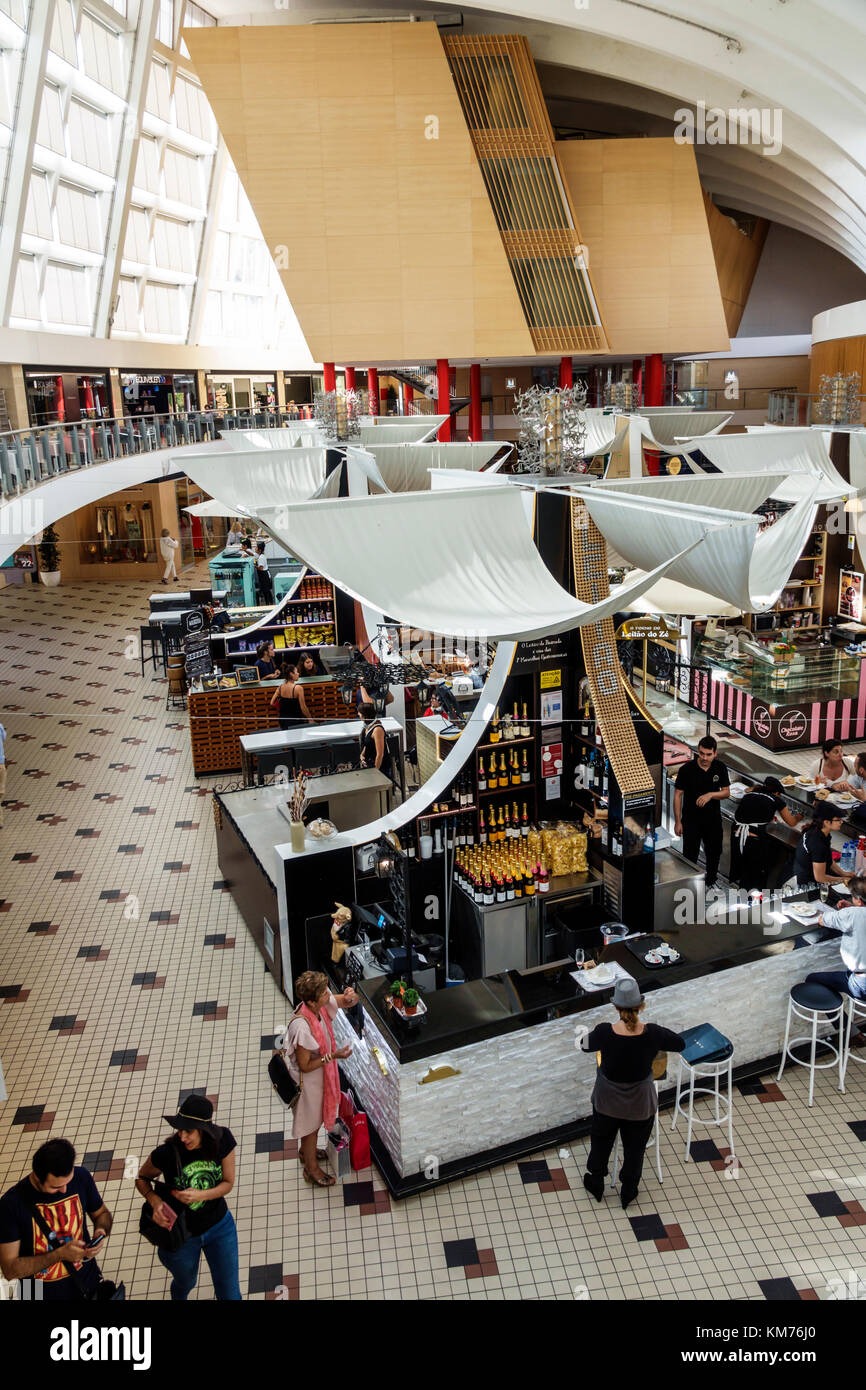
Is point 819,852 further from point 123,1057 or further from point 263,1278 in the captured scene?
point 123,1057

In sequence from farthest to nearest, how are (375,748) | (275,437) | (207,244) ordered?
1. (207,244)
2. (275,437)
3. (375,748)

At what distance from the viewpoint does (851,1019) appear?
17.9ft

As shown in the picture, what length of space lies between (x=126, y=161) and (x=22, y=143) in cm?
606

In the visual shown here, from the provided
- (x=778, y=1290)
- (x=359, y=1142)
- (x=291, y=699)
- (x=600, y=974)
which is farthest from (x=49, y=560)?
(x=778, y=1290)

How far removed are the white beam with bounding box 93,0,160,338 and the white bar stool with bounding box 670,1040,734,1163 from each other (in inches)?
817

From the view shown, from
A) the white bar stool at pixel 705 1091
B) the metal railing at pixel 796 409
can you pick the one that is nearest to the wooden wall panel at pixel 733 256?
the metal railing at pixel 796 409

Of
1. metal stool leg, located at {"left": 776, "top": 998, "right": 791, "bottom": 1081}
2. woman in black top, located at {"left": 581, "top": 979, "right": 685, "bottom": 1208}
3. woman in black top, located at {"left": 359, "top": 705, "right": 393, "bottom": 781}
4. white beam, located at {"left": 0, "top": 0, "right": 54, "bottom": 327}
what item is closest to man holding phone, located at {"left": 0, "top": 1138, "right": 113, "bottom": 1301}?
woman in black top, located at {"left": 581, "top": 979, "right": 685, "bottom": 1208}

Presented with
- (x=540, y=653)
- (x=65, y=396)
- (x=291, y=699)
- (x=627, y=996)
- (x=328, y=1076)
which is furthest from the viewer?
(x=65, y=396)

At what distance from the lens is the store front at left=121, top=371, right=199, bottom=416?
2425cm

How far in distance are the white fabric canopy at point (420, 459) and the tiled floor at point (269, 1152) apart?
4712 mm

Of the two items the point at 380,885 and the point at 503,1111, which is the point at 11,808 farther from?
the point at 503,1111

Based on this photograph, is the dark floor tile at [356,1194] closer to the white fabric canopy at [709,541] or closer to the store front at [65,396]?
the white fabric canopy at [709,541]

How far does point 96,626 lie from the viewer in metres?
18.5
